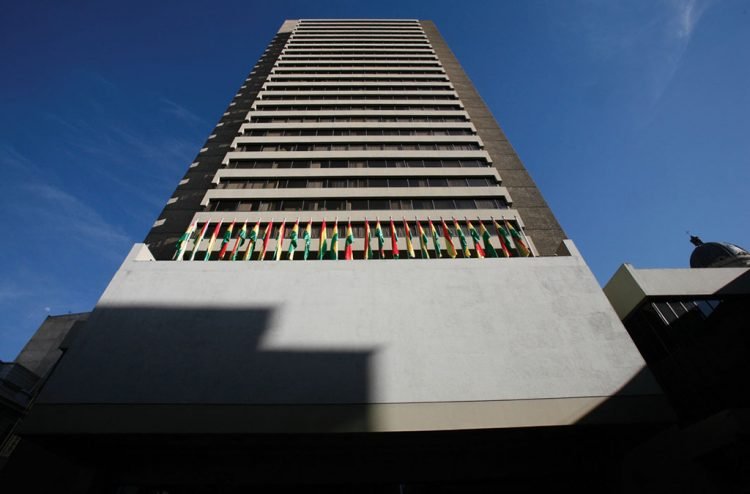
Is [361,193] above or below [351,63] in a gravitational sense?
below

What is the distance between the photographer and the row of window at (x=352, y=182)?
2544 centimetres

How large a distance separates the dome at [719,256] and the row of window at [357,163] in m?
23.1

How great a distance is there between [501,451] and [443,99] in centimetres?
3079

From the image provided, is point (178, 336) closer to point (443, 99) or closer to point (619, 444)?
point (619, 444)

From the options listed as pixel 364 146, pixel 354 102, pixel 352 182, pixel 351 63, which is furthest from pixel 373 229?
pixel 351 63

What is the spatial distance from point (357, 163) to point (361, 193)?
3.95 m

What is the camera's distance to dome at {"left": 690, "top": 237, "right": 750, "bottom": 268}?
30.0 metres

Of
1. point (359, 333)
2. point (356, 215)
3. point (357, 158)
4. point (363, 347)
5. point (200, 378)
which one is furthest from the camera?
point (357, 158)

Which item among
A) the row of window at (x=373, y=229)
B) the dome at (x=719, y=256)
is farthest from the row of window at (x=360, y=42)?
the dome at (x=719, y=256)

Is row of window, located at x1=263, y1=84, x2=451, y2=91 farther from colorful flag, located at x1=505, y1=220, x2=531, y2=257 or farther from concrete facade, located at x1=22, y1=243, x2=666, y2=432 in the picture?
concrete facade, located at x1=22, y1=243, x2=666, y2=432

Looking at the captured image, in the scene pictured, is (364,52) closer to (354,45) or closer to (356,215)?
(354,45)

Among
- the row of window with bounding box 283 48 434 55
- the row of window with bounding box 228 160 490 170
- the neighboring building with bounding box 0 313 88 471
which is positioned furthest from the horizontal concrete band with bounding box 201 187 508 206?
the row of window with bounding box 283 48 434 55

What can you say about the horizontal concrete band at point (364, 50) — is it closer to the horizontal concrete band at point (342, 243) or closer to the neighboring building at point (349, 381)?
the horizontal concrete band at point (342, 243)

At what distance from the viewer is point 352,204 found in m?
24.4
